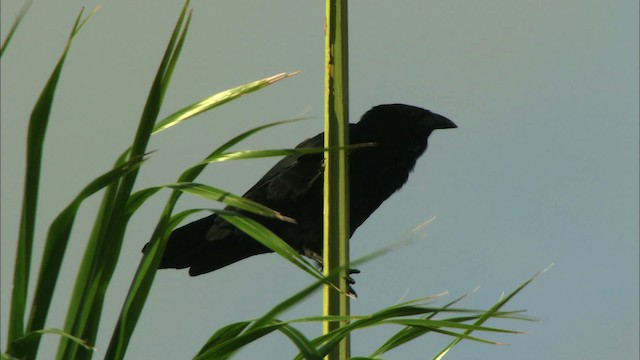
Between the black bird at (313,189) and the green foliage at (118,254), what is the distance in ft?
9.55

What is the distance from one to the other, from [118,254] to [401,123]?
343cm

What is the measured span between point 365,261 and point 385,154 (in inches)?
132

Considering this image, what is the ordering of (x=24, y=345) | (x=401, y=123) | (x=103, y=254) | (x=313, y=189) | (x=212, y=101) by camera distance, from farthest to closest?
1. (x=401, y=123)
2. (x=313, y=189)
3. (x=212, y=101)
4. (x=103, y=254)
5. (x=24, y=345)

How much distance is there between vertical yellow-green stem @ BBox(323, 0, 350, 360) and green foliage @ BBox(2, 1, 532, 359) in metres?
0.06

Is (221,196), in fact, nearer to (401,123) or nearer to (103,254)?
(103,254)

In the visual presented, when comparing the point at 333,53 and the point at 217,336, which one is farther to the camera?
the point at 333,53

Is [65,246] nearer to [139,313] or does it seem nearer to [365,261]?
Result: [139,313]

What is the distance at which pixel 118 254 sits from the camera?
1602mm

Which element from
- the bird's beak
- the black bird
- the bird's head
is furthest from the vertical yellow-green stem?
the bird's beak

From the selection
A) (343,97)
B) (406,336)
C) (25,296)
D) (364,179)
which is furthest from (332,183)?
(364,179)

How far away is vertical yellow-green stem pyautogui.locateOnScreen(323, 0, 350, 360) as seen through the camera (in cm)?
181

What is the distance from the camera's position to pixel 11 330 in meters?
1.54

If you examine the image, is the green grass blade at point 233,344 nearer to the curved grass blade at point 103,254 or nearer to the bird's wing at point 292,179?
the curved grass blade at point 103,254

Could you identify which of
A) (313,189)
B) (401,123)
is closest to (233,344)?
(313,189)
